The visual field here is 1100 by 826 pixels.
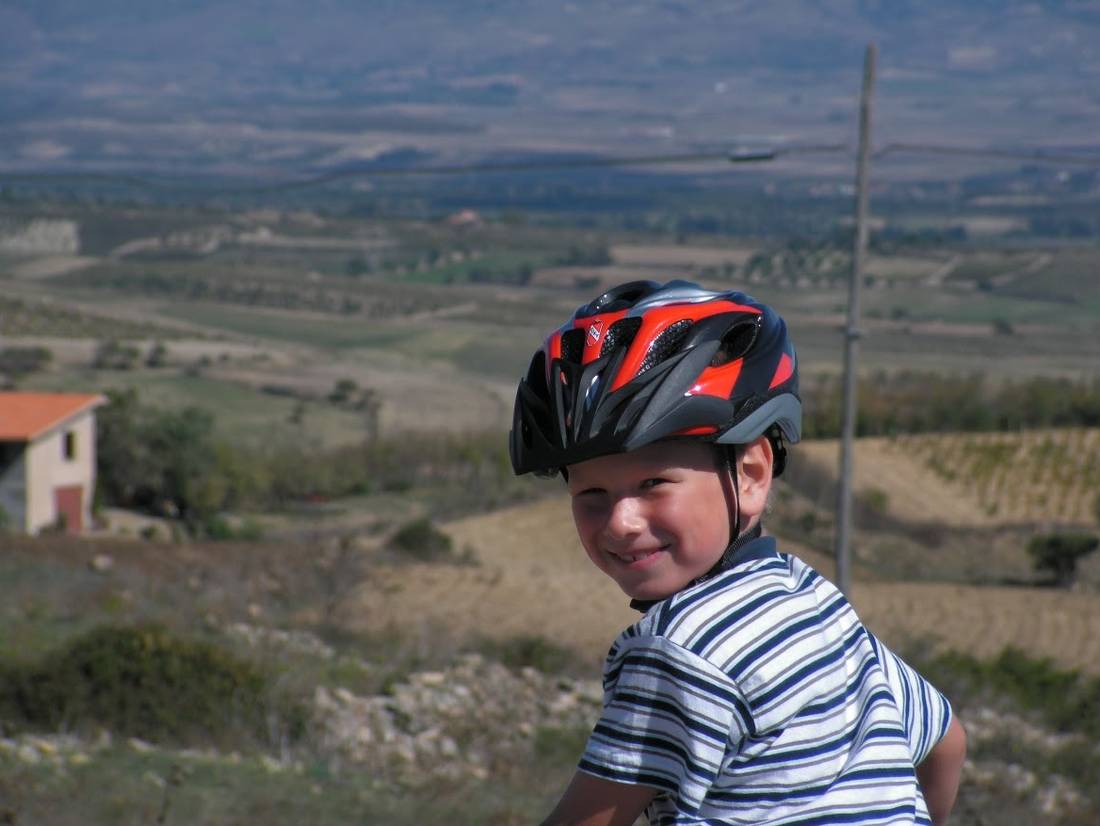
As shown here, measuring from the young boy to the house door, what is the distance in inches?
1261

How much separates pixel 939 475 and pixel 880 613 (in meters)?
20.5

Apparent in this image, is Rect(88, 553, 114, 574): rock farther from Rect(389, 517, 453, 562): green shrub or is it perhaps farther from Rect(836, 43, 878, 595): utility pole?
Rect(389, 517, 453, 562): green shrub

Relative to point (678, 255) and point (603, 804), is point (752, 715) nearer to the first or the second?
point (603, 804)

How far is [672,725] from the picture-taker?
7.43 ft

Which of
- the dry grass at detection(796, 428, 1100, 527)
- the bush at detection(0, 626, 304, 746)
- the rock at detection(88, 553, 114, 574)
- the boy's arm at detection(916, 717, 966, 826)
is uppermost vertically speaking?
the boy's arm at detection(916, 717, 966, 826)

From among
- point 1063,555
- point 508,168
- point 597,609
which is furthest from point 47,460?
point 1063,555

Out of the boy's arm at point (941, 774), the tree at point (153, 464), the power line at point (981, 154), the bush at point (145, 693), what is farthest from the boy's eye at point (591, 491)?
the tree at point (153, 464)

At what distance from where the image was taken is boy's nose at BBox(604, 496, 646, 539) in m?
2.51

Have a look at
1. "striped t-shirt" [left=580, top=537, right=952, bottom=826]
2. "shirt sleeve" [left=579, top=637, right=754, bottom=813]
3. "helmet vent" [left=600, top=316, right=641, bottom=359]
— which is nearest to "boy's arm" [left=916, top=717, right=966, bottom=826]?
"striped t-shirt" [left=580, top=537, right=952, bottom=826]

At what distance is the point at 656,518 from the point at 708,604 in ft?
0.69

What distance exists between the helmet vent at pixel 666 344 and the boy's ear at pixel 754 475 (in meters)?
0.22

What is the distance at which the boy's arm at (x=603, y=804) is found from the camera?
2.29 m

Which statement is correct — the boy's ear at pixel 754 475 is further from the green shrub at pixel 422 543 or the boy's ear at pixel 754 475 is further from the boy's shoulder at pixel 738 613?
the green shrub at pixel 422 543

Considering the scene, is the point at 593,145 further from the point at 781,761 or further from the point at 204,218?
the point at 781,761
